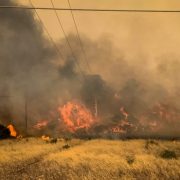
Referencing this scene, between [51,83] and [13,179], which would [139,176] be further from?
[51,83]

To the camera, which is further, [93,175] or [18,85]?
[18,85]

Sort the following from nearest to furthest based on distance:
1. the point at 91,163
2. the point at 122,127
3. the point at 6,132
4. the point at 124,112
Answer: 1. the point at 91,163
2. the point at 6,132
3. the point at 122,127
4. the point at 124,112

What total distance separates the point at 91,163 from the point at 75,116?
12.7m

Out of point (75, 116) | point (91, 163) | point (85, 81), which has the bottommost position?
point (91, 163)

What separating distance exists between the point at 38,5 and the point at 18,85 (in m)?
10.4

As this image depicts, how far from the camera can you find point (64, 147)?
706 inches

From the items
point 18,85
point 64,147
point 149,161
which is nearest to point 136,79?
point 18,85

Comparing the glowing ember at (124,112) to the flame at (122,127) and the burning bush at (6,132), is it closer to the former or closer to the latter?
the flame at (122,127)

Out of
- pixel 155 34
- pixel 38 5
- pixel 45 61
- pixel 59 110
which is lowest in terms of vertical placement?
pixel 59 110

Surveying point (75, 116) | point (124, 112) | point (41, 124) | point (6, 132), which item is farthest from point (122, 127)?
point (6, 132)

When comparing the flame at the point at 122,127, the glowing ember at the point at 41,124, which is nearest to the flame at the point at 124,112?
the flame at the point at 122,127

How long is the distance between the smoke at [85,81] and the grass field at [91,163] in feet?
27.6

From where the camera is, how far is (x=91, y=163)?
13.7 meters

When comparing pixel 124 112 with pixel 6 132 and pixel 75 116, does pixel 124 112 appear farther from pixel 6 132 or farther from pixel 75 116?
pixel 6 132
